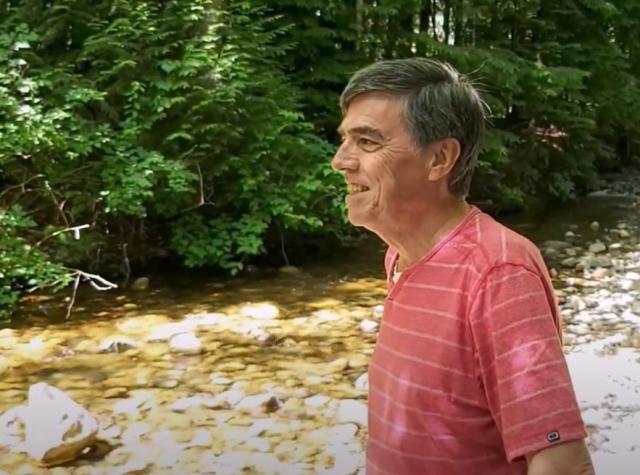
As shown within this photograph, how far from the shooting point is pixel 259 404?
13.0 feet

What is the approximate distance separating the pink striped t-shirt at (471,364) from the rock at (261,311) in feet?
13.9

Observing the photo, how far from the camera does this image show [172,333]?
5.08 metres

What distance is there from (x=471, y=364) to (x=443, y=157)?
32 centimetres

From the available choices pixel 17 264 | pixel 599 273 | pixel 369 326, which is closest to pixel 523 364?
pixel 369 326

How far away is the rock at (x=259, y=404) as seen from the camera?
389 cm

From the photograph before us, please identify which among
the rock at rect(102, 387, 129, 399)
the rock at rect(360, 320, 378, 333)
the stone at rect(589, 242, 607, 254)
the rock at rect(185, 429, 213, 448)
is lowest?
the stone at rect(589, 242, 607, 254)

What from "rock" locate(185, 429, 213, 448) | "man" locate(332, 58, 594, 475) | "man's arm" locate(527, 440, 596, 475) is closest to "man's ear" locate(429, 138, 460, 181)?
"man" locate(332, 58, 594, 475)

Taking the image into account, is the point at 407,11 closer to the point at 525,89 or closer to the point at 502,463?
the point at 525,89

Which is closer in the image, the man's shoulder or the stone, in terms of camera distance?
the man's shoulder

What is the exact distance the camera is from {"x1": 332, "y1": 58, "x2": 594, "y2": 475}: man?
1056 millimetres

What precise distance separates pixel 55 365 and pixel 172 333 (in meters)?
0.79

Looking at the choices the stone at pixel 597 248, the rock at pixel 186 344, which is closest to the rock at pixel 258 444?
the rock at pixel 186 344

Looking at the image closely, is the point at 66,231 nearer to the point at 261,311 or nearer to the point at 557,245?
the point at 261,311

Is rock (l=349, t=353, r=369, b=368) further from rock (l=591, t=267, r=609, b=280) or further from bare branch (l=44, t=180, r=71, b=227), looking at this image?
rock (l=591, t=267, r=609, b=280)
